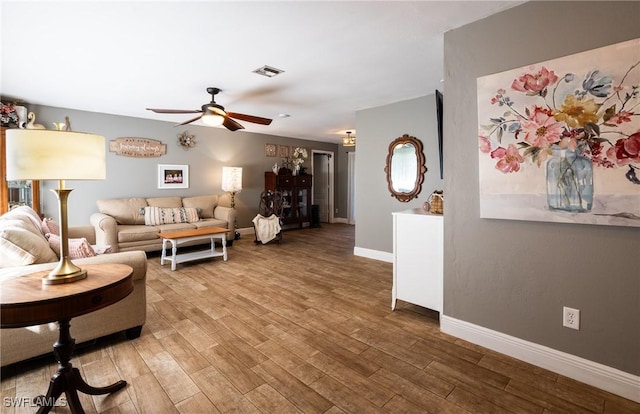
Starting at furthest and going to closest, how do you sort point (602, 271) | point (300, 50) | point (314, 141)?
point (314, 141) < point (300, 50) < point (602, 271)

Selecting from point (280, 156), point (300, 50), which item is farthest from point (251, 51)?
point (280, 156)

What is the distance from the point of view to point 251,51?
2.61 meters

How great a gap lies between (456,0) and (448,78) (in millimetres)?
518

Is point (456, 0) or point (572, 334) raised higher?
point (456, 0)

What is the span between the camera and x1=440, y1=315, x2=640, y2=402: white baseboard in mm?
1605

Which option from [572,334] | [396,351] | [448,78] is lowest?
[396,351]

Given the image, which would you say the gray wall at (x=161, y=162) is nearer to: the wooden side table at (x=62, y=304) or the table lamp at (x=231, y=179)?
the table lamp at (x=231, y=179)

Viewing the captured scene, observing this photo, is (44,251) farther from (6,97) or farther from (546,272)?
(6,97)

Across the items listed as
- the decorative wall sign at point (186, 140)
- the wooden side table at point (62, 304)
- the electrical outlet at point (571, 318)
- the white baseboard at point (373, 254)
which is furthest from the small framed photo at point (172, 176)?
the electrical outlet at point (571, 318)

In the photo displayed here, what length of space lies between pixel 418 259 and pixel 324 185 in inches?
244

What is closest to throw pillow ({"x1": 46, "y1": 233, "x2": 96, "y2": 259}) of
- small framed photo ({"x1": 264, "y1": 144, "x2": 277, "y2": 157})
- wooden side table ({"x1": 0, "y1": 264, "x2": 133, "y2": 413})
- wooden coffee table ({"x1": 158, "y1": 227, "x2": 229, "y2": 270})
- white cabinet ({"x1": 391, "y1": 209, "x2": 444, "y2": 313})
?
wooden side table ({"x1": 0, "y1": 264, "x2": 133, "y2": 413})

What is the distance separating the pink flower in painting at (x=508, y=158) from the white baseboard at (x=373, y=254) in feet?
8.61

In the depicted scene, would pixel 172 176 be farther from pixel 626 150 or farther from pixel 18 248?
pixel 626 150

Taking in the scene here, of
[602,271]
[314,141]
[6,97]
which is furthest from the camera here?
[314,141]
